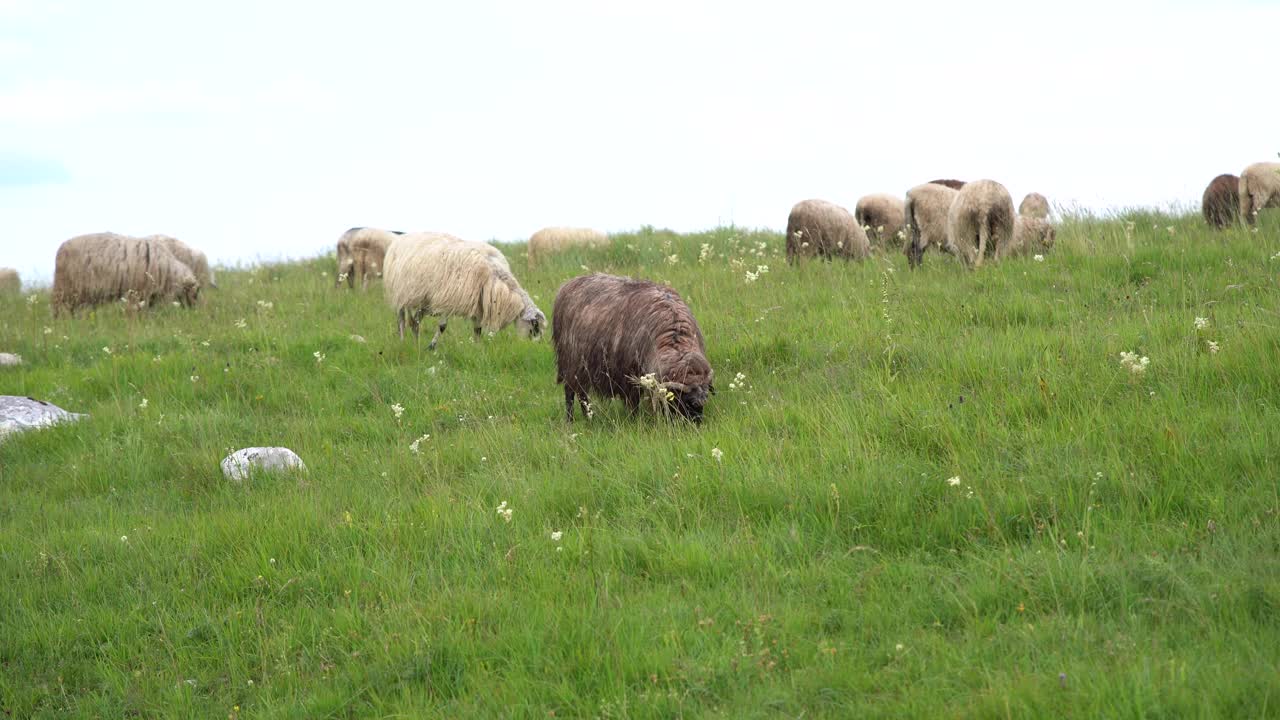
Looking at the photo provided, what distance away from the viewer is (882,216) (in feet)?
56.1

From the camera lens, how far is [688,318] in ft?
A: 27.1

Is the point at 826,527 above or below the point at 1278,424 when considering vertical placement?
below

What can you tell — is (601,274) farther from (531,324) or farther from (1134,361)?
(1134,361)

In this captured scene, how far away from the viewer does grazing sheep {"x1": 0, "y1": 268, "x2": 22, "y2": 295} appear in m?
21.0

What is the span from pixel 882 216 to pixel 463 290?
8035 mm

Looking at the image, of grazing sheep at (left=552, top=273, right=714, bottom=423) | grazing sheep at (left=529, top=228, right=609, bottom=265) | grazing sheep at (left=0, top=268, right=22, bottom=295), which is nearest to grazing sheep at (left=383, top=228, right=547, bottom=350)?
grazing sheep at (left=552, top=273, right=714, bottom=423)

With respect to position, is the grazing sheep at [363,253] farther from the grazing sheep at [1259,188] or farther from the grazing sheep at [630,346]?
the grazing sheep at [1259,188]

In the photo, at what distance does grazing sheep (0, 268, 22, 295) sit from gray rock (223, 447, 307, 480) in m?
15.5

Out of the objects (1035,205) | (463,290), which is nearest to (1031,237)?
(1035,205)

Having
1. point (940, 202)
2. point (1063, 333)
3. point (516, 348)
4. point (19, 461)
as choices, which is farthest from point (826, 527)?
point (940, 202)

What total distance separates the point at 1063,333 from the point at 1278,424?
256 cm

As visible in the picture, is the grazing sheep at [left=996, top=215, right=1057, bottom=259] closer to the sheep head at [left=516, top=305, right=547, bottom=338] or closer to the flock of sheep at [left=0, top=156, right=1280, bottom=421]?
the flock of sheep at [left=0, top=156, right=1280, bottom=421]

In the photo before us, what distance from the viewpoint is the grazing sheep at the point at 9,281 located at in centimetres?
2098

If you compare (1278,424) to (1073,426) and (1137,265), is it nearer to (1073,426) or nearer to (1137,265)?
(1073,426)
